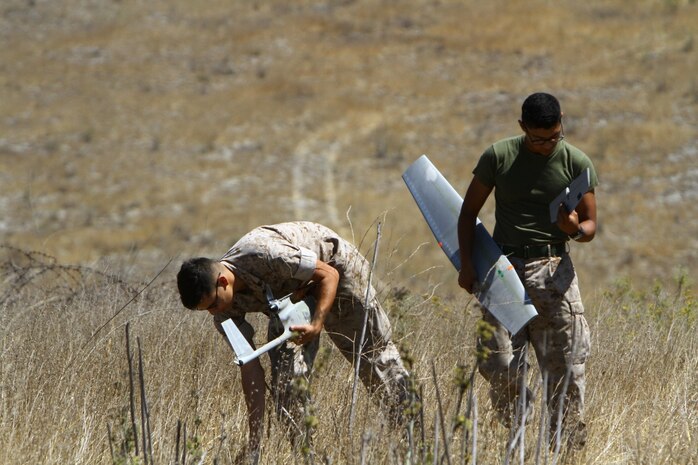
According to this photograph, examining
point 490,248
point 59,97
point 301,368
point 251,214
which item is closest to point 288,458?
point 301,368

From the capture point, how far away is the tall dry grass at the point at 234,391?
4043 millimetres

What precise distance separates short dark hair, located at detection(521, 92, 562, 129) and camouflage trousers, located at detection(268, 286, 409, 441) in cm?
100

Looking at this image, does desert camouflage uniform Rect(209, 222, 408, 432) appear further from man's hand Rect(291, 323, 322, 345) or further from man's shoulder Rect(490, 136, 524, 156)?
man's shoulder Rect(490, 136, 524, 156)

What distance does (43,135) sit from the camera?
111ft

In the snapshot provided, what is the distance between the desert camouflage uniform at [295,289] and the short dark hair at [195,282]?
22 centimetres

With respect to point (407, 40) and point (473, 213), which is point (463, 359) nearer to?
point (473, 213)

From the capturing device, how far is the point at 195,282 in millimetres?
4027

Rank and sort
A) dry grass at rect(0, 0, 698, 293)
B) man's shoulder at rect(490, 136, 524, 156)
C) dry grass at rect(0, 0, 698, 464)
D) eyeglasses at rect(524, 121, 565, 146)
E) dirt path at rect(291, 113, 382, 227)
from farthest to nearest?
dirt path at rect(291, 113, 382, 227)
dry grass at rect(0, 0, 698, 293)
dry grass at rect(0, 0, 698, 464)
man's shoulder at rect(490, 136, 524, 156)
eyeglasses at rect(524, 121, 565, 146)

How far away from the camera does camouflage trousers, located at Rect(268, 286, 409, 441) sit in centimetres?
441

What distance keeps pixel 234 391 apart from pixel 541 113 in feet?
6.89

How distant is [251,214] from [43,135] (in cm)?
1048

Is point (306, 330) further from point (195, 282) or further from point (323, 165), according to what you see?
point (323, 165)

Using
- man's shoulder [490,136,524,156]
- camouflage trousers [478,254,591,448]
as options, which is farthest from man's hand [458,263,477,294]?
man's shoulder [490,136,524,156]

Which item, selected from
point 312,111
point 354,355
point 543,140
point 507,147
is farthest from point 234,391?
point 312,111
